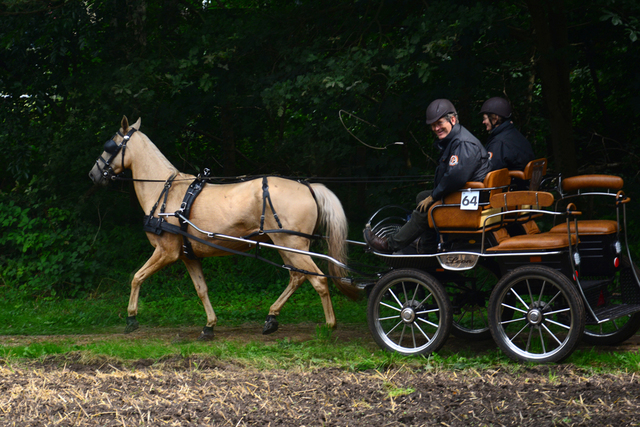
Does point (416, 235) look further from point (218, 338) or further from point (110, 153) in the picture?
point (110, 153)

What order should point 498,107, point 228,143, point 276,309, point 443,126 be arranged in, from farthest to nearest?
point 228,143, point 276,309, point 498,107, point 443,126

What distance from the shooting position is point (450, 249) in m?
5.51

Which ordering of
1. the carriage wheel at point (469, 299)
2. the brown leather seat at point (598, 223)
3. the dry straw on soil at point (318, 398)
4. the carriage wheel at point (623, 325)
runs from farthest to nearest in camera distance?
the carriage wheel at point (469, 299) < the carriage wheel at point (623, 325) < the brown leather seat at point (598, 223) < the dry straw on soil at point (318, 398)

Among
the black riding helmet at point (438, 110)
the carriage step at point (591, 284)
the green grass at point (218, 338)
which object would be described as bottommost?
the green grass at point (218, 338)

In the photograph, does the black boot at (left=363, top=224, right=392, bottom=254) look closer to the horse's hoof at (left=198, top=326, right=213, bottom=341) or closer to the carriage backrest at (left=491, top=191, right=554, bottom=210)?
the carriage backrest at (left=491, top=191, right=554, bottom=210)

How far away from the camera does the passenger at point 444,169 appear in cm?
521

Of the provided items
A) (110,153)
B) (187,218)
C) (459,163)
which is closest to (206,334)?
(187,218)

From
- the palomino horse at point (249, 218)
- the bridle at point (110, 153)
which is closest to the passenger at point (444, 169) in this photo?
the palomino horse at point (249, 218)

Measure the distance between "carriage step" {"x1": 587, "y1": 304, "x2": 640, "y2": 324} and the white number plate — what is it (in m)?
1.21

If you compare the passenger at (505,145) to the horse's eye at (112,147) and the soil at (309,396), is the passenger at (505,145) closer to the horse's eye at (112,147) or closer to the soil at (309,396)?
the soil at (309,396)

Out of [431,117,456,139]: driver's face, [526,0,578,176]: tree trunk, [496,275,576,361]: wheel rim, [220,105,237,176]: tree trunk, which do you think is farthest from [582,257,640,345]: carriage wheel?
[220,105,237,176]: tree trunk

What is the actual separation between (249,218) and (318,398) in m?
2.79

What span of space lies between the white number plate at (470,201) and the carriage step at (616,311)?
3.97 feet

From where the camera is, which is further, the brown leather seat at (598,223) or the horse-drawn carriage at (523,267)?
the brown leather seat at (598,223)
